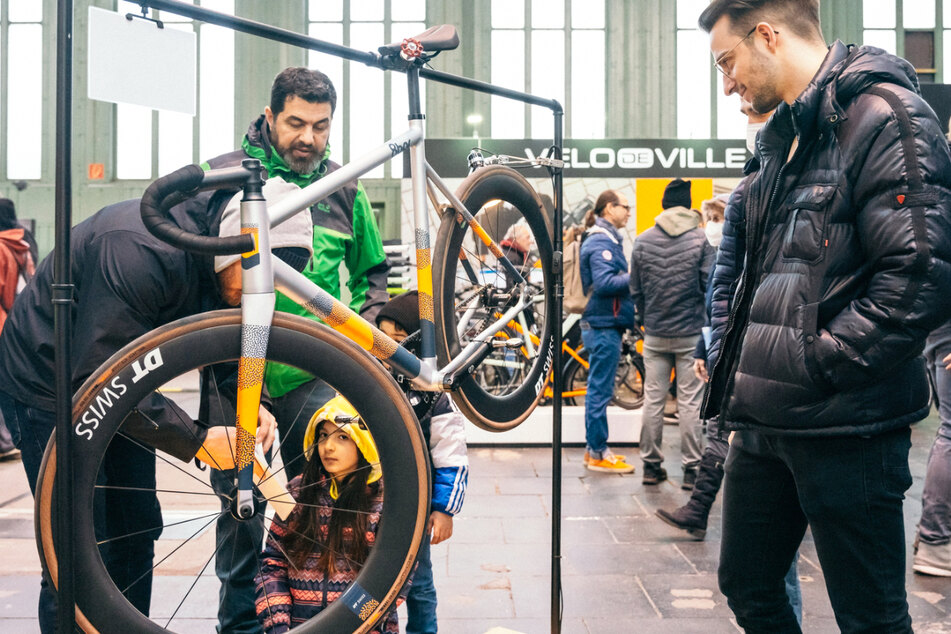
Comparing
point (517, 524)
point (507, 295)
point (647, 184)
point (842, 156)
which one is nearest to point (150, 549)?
point (507, 295)

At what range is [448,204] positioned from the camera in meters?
2.39

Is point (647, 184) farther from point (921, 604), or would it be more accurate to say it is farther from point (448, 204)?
point (448, 204)

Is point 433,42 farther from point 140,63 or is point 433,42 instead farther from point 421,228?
point 140,63

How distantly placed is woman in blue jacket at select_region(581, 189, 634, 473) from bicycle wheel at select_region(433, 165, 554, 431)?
316 centimetres

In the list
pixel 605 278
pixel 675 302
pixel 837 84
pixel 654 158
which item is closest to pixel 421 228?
pixel 837 84

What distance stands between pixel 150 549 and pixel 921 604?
2.91m

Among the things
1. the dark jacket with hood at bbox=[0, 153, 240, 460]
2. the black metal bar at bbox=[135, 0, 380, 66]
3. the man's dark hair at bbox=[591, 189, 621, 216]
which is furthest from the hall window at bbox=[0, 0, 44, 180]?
the black metal bar at bbox=[135, 0, 380, 66]

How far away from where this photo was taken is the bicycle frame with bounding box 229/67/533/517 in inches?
60.0

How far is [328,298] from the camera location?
68.0 inches

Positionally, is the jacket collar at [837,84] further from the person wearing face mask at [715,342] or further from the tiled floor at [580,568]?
the tiled floor at [580,568]

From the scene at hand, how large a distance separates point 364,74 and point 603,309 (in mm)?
12223

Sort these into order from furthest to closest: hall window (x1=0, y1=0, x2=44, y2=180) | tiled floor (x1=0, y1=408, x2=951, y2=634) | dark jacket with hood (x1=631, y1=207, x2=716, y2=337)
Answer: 1. hall window (x1=0, y1=0, x2=44, y2=180)
2. dark jacket with hood (x1=631, y1=207, x2=716, y2=337)
3. tiled floor (x1=0, y1=408, x2=951, y2=634)

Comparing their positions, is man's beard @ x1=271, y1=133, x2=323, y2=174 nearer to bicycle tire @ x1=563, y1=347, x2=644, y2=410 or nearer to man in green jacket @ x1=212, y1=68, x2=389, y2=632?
man in green jacket @ x1=212, y1=68, x2=389, y2=632

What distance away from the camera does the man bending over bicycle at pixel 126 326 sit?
184cm
